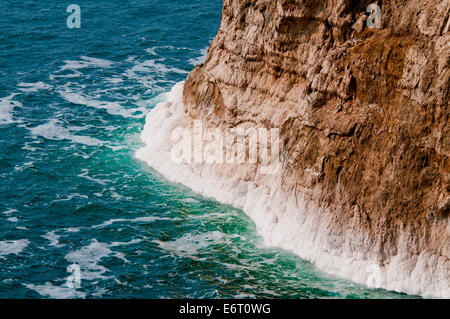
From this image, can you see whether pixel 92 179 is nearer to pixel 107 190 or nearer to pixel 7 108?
pixel 107 190

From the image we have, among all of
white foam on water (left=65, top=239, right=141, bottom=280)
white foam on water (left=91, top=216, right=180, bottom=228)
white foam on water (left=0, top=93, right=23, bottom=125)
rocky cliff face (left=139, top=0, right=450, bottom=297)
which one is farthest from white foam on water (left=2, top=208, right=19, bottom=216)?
white foam on water (left=0, top=93, right=23, bottom=125)

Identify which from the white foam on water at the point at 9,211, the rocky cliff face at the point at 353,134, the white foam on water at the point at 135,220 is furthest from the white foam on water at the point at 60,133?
the rocky cliff face at the point at 353,134

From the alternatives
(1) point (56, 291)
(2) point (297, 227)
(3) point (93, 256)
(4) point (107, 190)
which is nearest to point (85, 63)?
(4) point (107, 190)

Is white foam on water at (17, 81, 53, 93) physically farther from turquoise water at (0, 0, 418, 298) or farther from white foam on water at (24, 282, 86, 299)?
white foam on water at (24, 282, 86, 299)

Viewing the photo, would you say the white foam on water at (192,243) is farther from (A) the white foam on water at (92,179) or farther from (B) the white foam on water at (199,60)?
(B) the white foam on water at (199,60)

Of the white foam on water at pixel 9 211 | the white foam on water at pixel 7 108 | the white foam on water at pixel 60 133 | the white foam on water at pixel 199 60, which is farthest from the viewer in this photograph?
the white foam on water at pixel 199 60
